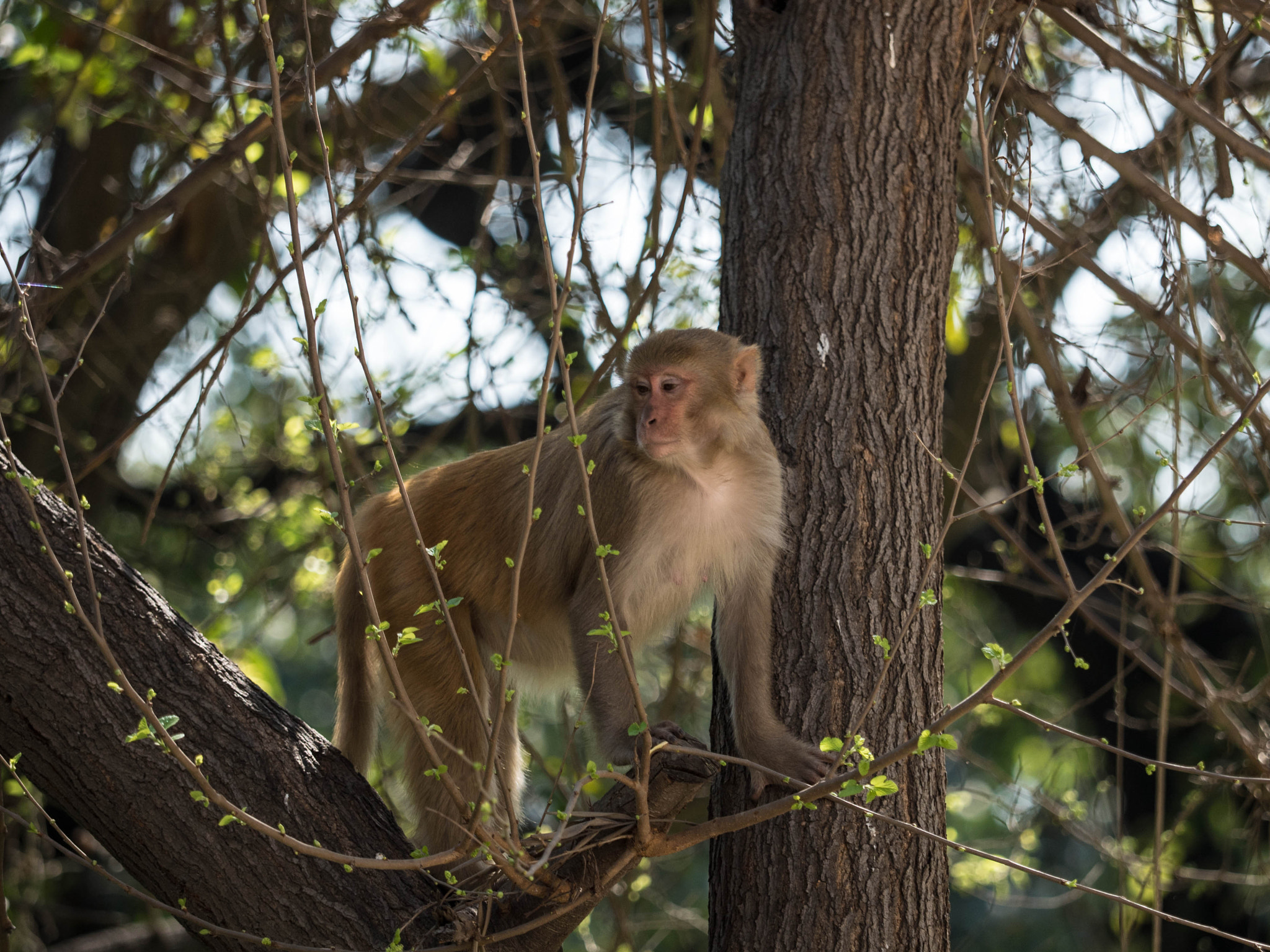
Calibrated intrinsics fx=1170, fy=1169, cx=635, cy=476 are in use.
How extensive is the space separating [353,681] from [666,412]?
5.10 feet

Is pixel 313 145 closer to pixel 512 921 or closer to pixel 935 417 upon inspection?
pixel 935 417

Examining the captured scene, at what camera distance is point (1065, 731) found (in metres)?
2.59

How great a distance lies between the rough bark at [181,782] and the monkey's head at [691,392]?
1054 millimetres

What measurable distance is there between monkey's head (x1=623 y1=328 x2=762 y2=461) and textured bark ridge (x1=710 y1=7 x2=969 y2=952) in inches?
11.3

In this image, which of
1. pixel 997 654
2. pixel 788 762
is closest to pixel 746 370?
pixel 788 762

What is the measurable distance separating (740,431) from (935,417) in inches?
29.8

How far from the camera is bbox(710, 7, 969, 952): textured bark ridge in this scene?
345cm

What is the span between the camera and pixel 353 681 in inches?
165

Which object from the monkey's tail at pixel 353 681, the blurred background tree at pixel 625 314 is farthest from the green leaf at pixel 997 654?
the monkey's tail at pixel 353 681

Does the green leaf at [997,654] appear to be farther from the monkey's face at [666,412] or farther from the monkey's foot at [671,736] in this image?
the monkey's face at [666,412]

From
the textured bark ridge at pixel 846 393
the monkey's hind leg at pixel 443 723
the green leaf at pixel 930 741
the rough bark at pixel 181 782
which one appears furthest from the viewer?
the monkey's hind leg at pixel 443 723

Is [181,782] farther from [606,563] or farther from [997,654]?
[997,654]

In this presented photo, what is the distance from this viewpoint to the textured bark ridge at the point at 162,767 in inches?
124

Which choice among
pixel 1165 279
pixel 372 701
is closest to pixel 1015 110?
pixel 1165 279
